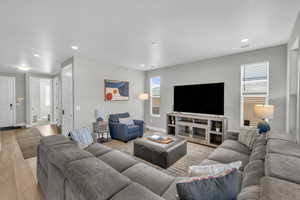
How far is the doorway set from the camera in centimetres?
701

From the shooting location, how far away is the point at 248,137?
2477mm

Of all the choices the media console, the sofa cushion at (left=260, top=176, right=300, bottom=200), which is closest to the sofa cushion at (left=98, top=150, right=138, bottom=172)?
the sofa cushion at (left=260, top=176, right=300, bottom=200)

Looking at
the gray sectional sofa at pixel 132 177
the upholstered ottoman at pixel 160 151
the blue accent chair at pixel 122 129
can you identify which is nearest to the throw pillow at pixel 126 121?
the blue accent chair at pixel 122 129

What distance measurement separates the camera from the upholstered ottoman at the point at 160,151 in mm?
2512

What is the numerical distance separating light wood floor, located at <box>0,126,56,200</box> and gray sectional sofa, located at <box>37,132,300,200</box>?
37 centimetres

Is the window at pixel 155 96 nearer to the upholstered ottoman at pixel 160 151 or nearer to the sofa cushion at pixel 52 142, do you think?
the upholstered ottoman at pixel 160 151

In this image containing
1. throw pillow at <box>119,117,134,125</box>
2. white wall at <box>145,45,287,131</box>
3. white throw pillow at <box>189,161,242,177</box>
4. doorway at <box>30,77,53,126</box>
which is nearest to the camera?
white throw pillow at <box>189,161,242,177</box>

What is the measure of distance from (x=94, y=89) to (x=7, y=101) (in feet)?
15.0

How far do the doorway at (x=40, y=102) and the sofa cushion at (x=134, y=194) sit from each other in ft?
25.4

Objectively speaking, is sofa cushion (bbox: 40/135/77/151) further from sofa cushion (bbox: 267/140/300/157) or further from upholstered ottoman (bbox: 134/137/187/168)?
sofa cushion (bbox: 267/140/300/157)

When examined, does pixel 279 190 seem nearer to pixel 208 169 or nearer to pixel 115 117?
pixel 208 169

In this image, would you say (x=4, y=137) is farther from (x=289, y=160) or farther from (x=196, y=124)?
(x=289, y=160)

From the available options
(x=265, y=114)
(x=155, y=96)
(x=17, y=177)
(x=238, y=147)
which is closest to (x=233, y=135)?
(x=238, y=147)

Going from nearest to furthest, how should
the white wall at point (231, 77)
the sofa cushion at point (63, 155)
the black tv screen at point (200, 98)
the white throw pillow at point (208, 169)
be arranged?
1. the white throw pillow at point (208, 169)
2. the sofa cushion at point (63, 155)
3. the white wall at point (231, 77)
4. the black tv screen at point (200, 98)
